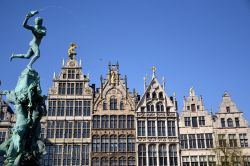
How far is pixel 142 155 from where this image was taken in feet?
128

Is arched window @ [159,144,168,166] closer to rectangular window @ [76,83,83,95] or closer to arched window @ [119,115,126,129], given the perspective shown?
arched window @ [119,115,126,129]

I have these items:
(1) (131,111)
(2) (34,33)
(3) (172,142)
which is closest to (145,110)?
(1) (131,111)

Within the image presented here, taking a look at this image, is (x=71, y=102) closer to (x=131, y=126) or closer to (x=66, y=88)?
(x=66, y=88)

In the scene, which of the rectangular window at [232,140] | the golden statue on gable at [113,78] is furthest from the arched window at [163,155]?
the golden statue on gable at [113,78]

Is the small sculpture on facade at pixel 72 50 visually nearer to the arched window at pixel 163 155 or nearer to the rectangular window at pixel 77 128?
the rectangular window at pixel 77 128

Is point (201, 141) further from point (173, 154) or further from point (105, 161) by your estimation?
point (105, 161)

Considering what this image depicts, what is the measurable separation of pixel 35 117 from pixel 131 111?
20.8m

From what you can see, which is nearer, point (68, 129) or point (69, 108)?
point (68, 129)

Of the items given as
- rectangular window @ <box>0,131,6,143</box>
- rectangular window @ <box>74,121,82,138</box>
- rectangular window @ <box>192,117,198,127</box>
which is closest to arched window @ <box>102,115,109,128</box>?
rectangular window @ <box>74,121,82,138</box>

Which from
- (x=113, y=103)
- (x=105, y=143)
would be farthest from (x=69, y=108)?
(x=105, y=143)

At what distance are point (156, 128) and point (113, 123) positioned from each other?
4.73m

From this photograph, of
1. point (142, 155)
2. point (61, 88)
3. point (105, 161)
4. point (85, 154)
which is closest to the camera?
point (105, 161)

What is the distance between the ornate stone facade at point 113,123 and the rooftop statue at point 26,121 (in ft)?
A: 59.3

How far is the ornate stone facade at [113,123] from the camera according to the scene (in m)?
38.7
